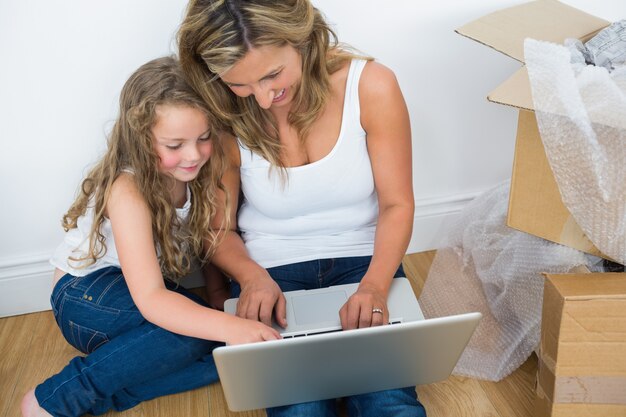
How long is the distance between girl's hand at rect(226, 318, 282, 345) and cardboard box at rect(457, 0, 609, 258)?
0.45m

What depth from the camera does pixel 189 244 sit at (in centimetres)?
133

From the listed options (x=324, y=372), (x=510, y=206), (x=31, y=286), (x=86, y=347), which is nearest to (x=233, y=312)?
(x=324, y=372)

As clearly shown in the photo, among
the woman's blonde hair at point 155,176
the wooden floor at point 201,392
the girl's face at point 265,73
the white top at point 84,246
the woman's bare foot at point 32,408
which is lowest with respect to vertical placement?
the wooden floor at point 201,392

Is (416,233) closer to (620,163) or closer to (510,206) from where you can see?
(510,206)

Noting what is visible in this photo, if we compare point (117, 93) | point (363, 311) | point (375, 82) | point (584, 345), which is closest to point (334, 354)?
point (363, 311)

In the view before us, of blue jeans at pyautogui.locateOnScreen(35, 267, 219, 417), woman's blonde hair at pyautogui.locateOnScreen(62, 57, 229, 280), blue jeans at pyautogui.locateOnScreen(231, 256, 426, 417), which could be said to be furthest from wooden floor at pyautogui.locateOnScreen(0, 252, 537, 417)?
woman's blonde hair at pyautogui.locateOnScreen(62, 57, 229, 280)

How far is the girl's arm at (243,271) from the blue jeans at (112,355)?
6.5 inches

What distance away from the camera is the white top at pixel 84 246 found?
4.17 ft

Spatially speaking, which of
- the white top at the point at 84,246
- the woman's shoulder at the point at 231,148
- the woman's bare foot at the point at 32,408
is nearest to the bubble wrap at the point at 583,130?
the woman's shoulder at the point at 231,148

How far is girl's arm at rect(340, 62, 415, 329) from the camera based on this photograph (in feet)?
3.84

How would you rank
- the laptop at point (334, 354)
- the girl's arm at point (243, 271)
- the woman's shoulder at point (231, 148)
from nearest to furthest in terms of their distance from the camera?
the laptop at point (334, 354), the girl's arm at point (243, 271), the woman's shoulder at point (231, 148)

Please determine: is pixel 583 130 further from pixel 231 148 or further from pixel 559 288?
pixel 231 148

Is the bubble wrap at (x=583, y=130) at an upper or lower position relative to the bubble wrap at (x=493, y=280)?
upper

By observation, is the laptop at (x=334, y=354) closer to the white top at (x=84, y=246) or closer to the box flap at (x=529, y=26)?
the white top at (x=84, y=246)
